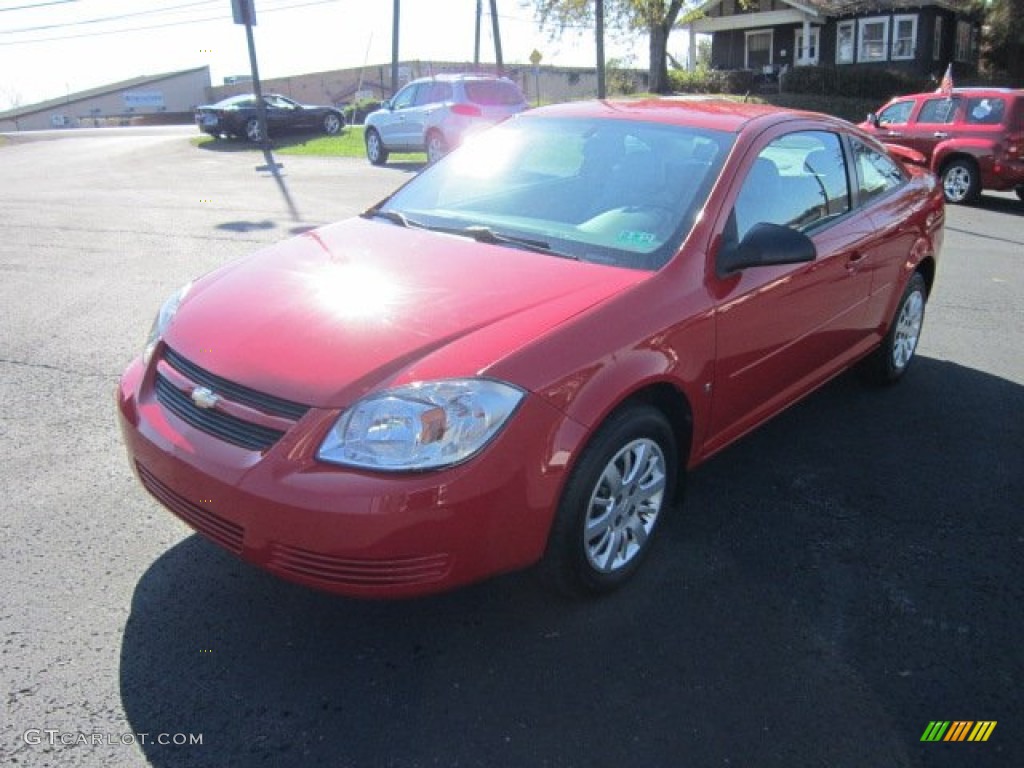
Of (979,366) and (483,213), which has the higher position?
(483,213)

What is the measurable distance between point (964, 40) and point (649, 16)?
15194 mm

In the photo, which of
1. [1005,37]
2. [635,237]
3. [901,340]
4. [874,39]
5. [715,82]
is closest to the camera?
[635,237]

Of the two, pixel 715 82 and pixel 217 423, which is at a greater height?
pixel 715 82

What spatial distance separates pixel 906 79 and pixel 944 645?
1331 inches

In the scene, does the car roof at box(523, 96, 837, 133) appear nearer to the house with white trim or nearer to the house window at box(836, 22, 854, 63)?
the house with white trim

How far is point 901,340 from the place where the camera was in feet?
17.5

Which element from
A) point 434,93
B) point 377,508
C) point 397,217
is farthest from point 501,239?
point 434,93

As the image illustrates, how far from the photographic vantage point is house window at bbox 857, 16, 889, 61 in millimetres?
36094

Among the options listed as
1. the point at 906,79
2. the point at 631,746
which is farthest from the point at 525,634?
the point at 906,79

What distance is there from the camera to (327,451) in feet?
8.32

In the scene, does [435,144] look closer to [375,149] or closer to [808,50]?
[375,149]

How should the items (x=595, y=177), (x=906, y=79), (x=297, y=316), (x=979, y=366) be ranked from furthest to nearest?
(x=906, y=79) < (x=979, y=366) < (x=595, y=177) < (x=297, y=316)

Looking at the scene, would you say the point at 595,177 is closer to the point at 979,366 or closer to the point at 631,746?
the point at 631,746

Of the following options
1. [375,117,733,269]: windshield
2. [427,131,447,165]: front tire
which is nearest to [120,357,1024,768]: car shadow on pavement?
[375,117,733,269]: windshield
